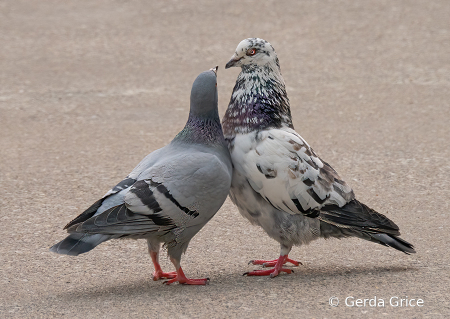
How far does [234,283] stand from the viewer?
13.6 ft

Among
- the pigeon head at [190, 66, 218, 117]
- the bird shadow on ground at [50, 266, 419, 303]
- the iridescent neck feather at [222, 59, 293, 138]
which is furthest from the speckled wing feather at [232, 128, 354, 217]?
the bird shadow on ground at [50, 266, 419, 303]

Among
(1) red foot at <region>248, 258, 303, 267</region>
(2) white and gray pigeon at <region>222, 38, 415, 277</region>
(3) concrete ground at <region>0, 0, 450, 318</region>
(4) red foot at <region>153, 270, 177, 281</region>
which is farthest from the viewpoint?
(1) red foot at <region>248, 258, 303, 267</region>

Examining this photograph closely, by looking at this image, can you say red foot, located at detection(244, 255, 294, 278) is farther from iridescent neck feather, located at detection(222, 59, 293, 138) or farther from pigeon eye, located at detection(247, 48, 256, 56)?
pigeon eye, located at detection(247, 48, 256, 56)

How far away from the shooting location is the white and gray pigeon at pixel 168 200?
147 inches

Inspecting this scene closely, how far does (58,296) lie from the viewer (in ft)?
13.0

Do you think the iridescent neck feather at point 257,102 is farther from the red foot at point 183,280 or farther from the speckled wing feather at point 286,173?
the red foot at point 183,280

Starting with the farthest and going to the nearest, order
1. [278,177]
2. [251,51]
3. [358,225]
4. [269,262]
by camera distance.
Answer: [269,262] → [251,51] → [358,225] → [278,177]

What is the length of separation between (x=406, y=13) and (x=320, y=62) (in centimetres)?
221

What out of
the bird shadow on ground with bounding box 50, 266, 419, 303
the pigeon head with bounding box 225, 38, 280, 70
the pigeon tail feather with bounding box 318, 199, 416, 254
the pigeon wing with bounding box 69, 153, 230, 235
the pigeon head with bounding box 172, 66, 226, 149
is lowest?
the bird shadow on ground with bounding box 50, 266, 419, 303

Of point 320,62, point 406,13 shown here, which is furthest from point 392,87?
point 406,13

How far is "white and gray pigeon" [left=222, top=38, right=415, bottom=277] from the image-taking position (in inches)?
161

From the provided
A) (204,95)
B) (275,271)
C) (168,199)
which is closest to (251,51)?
(204,95)

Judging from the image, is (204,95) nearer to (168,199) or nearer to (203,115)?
(203,115)

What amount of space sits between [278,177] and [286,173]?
2.2 inches
